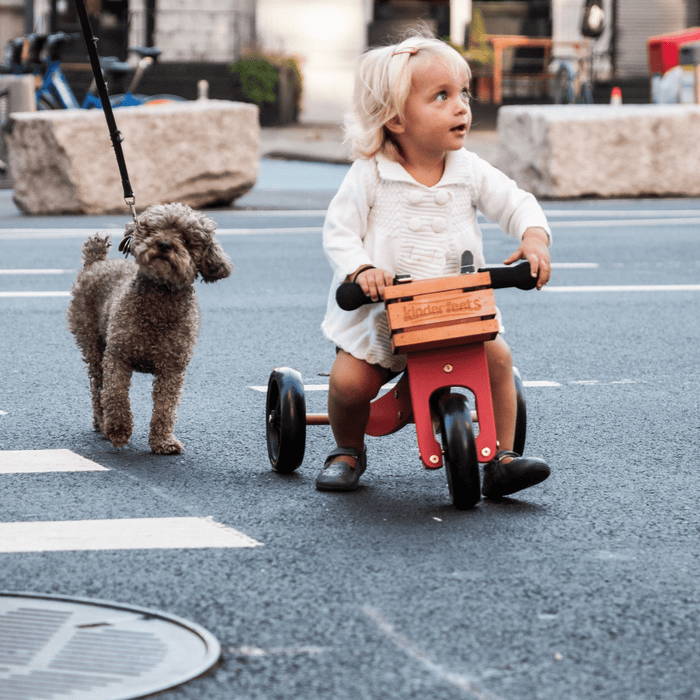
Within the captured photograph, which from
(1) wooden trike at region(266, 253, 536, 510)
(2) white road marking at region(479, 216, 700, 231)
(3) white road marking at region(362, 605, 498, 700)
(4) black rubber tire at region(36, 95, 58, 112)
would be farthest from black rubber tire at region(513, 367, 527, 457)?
(4) black rubber tire at region(36, 95, 58, 112)

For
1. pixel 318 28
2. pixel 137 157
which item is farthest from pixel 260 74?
pixel 137 157

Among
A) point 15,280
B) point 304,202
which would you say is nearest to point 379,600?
point 15,280

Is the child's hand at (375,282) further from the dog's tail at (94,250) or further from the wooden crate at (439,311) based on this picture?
the dog's tail at (94,250)

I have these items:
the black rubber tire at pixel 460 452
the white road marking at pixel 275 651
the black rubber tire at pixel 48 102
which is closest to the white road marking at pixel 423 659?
the white road marking at pixel 275 651

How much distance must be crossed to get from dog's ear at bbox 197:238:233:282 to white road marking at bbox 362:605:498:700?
162cm

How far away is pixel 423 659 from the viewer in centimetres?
262

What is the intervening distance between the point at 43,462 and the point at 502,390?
1.54m

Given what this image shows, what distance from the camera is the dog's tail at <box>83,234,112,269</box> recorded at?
4.68 m

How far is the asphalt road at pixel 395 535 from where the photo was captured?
2.61 m

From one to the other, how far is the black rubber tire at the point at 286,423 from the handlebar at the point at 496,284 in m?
0.55

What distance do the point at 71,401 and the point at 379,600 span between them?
2.52 m

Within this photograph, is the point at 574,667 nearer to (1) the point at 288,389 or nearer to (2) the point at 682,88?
(1) the point at 288,389

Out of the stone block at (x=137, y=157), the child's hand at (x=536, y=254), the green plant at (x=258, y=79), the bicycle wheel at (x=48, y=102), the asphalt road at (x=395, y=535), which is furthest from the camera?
the green plant at (x=258, y=79)

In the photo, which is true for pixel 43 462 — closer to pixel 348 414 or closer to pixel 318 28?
pixel 348 414
